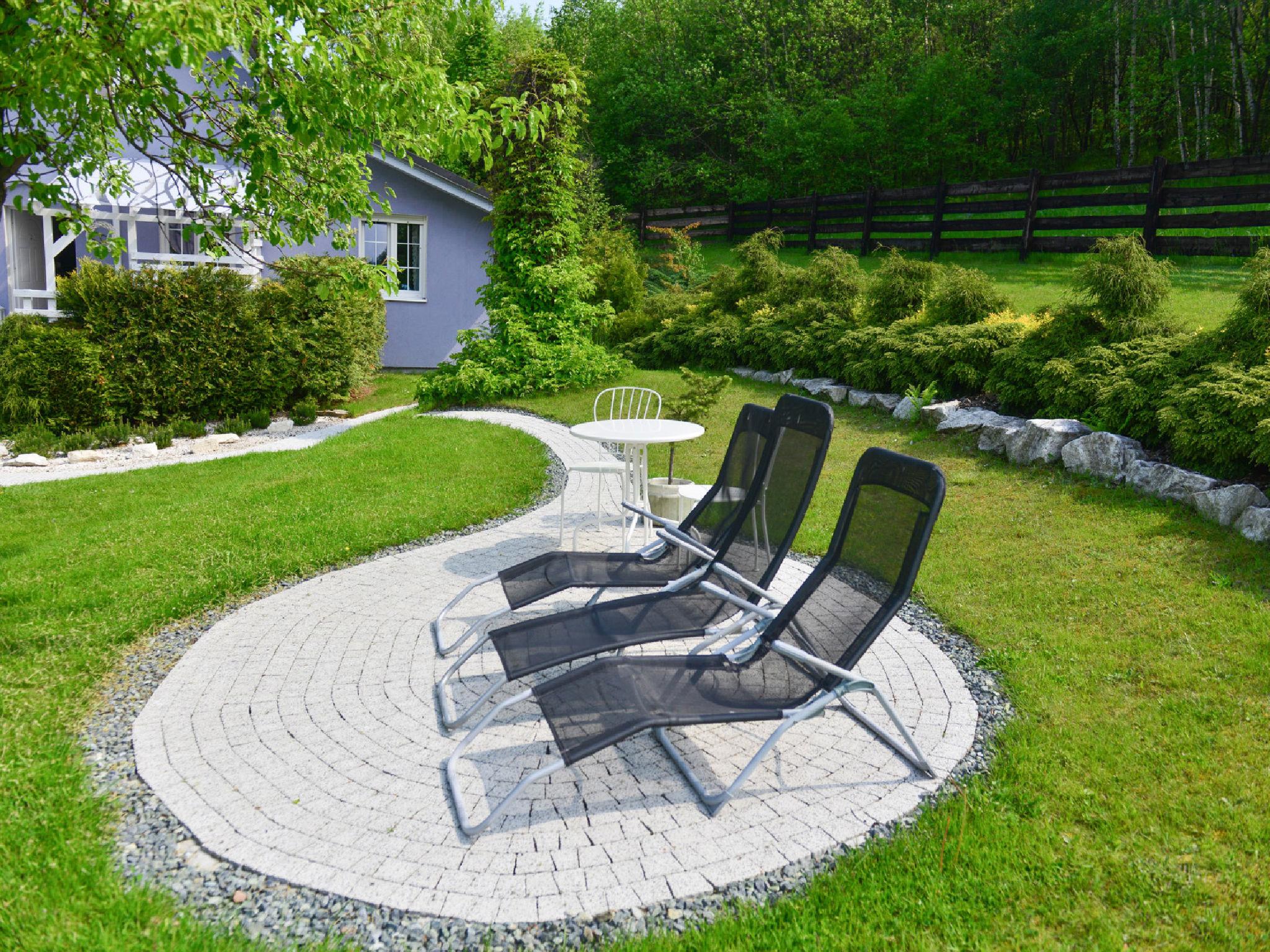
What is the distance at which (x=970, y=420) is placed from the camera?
29.0ft

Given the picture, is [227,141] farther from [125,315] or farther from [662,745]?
[125,315]

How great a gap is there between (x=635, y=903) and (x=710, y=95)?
33820 millimetres

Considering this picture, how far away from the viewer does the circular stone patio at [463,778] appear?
302 cm

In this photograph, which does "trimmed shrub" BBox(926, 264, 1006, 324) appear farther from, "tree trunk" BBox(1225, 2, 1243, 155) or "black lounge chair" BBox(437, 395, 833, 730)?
"tree trunk" BBox(1225, 2, 1243, 155)

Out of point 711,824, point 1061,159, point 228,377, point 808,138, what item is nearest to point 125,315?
point 228,377

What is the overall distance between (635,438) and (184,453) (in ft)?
26.2

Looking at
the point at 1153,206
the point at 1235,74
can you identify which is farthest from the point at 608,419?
the point at 1235,74

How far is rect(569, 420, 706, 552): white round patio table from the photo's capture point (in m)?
6.18

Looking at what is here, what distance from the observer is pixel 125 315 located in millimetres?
11953

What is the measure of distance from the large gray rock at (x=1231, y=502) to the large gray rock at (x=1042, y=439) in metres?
1.53

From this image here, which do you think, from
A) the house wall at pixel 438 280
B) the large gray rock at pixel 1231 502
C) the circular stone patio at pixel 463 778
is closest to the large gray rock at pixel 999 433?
the large gray rock at pixel 1231 502

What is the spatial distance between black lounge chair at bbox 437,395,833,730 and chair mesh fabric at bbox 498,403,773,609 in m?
0.09

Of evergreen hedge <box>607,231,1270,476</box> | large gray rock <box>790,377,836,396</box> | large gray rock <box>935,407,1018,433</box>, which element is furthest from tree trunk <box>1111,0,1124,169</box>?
large gray rock <box>935,407,1018,433</box>

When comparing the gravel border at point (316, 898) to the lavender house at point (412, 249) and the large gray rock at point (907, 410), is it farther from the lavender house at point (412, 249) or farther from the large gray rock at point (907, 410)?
the lavender house at point (412, 249)
